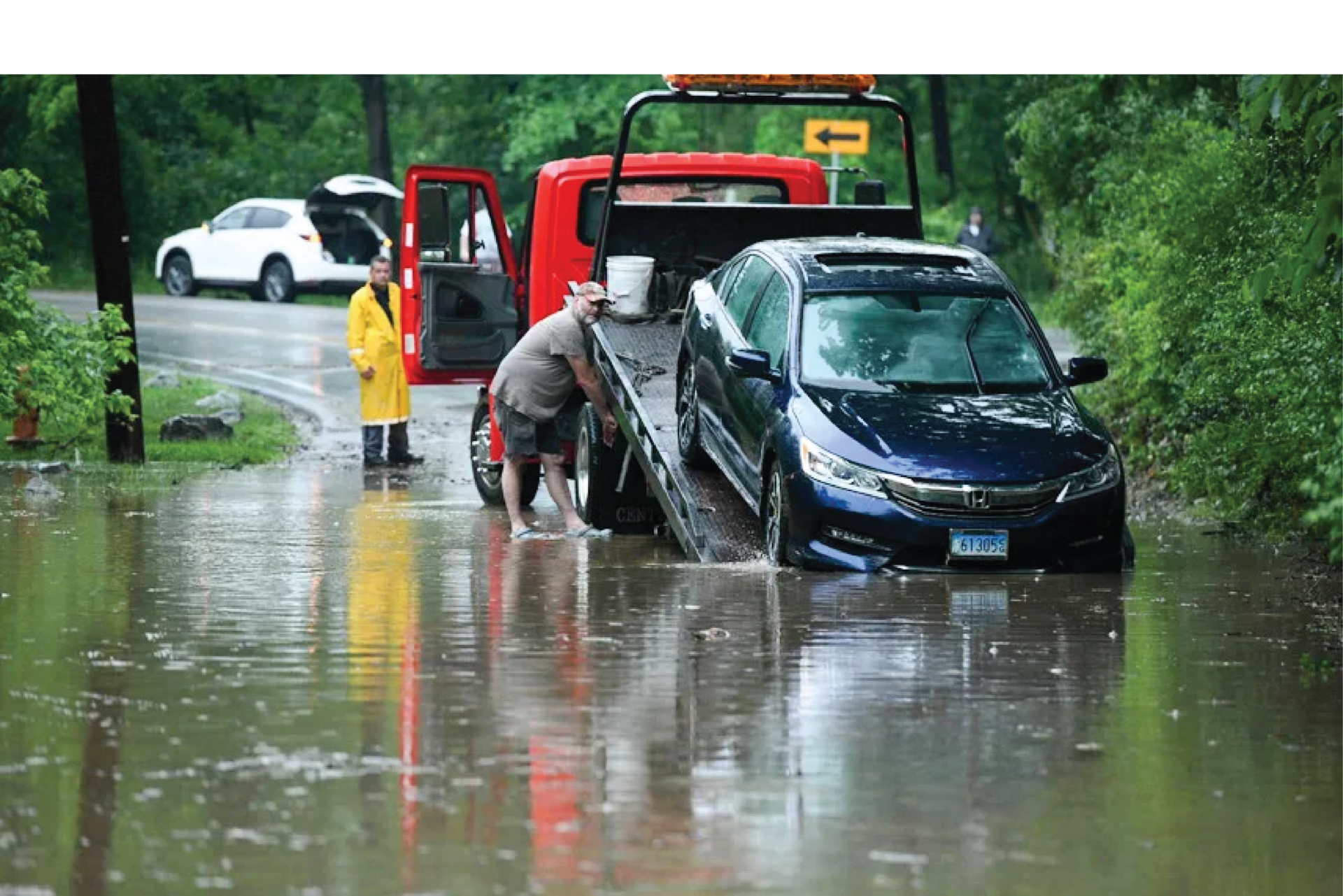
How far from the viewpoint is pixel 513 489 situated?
1628 cm

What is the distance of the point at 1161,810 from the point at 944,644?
3017 mm

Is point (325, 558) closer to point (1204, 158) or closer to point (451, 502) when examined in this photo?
point (451, 502)

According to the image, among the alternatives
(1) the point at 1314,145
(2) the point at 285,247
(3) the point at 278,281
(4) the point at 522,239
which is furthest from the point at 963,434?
(3) the point at 278,281

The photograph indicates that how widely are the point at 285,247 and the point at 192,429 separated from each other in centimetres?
1556

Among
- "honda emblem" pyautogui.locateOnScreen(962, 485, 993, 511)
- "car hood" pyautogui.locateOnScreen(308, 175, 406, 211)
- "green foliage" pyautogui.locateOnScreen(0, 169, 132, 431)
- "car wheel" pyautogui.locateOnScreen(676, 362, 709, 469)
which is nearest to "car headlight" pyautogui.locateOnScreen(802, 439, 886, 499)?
"honda emblem" pyautogui.locateOnScreen(962, 485, 993, 511)

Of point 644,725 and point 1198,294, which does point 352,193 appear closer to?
point 1198,294

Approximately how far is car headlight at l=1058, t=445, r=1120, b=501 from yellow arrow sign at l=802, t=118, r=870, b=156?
56.0 feet

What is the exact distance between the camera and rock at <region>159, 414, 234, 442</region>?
23.4 m

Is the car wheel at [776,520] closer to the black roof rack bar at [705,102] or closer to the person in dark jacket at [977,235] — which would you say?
the black roof rack bar at [705,102]

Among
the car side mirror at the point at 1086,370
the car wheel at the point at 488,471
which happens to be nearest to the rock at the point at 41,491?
the car wheel at the point at 488,471

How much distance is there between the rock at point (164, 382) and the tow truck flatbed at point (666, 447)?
12.0 meters

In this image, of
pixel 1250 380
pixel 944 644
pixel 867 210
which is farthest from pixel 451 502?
pixel 944 644

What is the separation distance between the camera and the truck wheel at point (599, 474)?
16.2 m

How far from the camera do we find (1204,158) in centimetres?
1873
